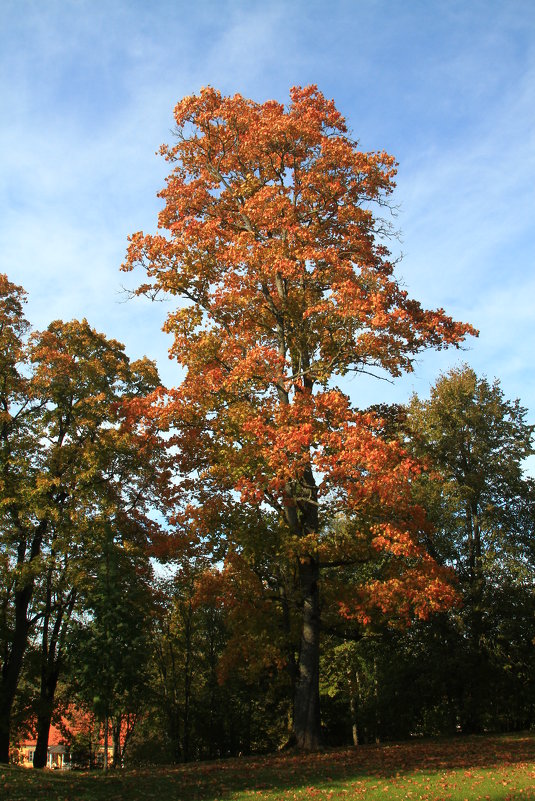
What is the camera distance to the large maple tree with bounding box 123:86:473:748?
14.8 m

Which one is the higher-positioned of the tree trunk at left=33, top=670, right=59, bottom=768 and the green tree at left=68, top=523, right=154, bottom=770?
Result: the green tree at left=68, top=523, right=154, bottom=770

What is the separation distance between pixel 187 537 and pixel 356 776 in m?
7.26

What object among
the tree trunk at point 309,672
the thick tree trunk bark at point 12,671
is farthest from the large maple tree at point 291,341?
the thick tree trunk bark at point 12,671

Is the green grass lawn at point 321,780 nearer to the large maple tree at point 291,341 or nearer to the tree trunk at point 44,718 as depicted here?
the large maple tree at point 291,341

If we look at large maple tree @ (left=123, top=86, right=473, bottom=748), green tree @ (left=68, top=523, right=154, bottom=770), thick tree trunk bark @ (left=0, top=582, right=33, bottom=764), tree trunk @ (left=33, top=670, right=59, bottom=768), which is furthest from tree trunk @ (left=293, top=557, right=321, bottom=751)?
tree trunk @ (left=33, top=670, right=59, bottom=768)

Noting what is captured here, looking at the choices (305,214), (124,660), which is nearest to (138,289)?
(305,214)

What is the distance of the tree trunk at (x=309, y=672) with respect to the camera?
15477 mm

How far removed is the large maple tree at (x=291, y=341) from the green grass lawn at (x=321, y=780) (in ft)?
9.36

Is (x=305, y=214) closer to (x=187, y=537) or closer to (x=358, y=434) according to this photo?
(x=358, y=434)

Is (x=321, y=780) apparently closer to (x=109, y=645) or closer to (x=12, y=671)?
(x=109, y=645)

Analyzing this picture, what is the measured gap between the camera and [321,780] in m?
10.9

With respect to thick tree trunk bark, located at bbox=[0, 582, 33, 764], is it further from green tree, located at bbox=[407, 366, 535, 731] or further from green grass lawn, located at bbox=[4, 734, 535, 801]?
green tree, located at bbox=[407, 366, 535, 731]

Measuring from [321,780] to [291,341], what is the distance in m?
11.4

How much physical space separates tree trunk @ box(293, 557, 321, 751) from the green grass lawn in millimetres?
947
